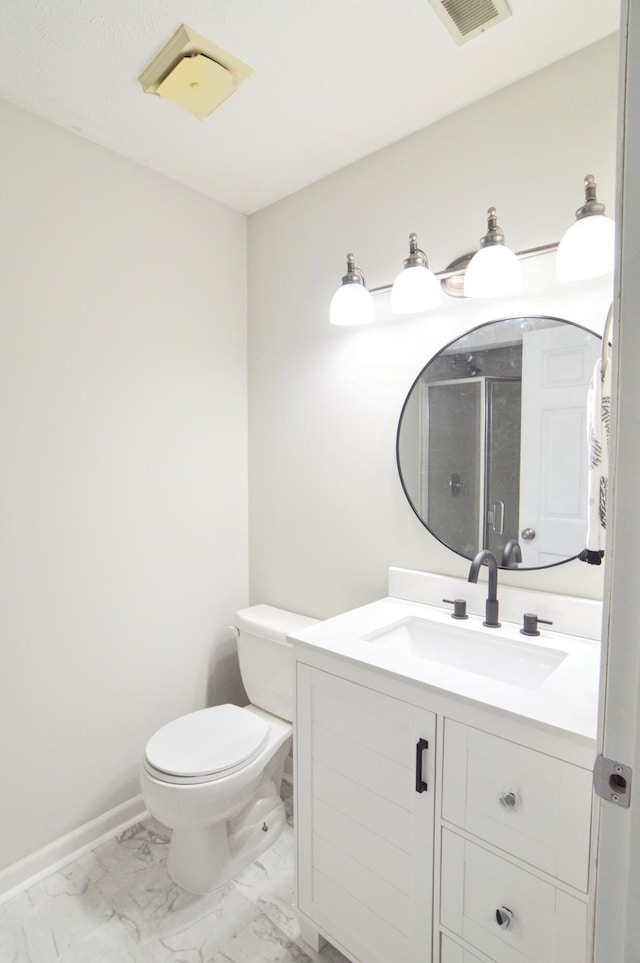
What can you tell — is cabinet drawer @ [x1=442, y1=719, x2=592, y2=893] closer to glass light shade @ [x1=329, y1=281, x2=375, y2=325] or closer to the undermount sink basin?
the undermount sink basin

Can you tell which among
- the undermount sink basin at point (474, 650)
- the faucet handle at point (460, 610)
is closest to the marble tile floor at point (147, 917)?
the undermount sink basin at point (474, 650)

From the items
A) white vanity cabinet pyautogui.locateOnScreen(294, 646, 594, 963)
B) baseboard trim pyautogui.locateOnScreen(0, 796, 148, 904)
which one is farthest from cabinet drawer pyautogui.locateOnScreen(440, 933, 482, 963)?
baseboard trim pyautogui.locateOnScreen(0, 796, 148, 904)

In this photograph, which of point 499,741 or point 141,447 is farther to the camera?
point 141,447

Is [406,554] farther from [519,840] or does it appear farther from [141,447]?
[141,447]

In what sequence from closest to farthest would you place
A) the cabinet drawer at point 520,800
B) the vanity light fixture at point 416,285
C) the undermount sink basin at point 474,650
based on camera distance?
1. the cabinet drawer at point 520,800
2. the undermount sink basin at point 474,650
3. the vanity light fixture at point 416,285

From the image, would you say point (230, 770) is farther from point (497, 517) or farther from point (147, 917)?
point (497, 517)

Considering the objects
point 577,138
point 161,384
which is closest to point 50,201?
point 161,384

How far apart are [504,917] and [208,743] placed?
3.16 feet

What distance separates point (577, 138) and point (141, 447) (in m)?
1.64

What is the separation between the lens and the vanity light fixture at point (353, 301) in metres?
1.64

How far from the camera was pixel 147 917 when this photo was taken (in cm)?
146

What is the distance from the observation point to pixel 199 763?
1.50 m

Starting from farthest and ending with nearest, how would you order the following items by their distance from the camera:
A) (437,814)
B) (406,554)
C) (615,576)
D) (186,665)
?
(186,665) < (406,554) < (437,814) < (615,576)

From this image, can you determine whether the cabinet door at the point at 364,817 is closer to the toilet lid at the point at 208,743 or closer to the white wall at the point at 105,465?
the toilet lid at the point at 208,743
